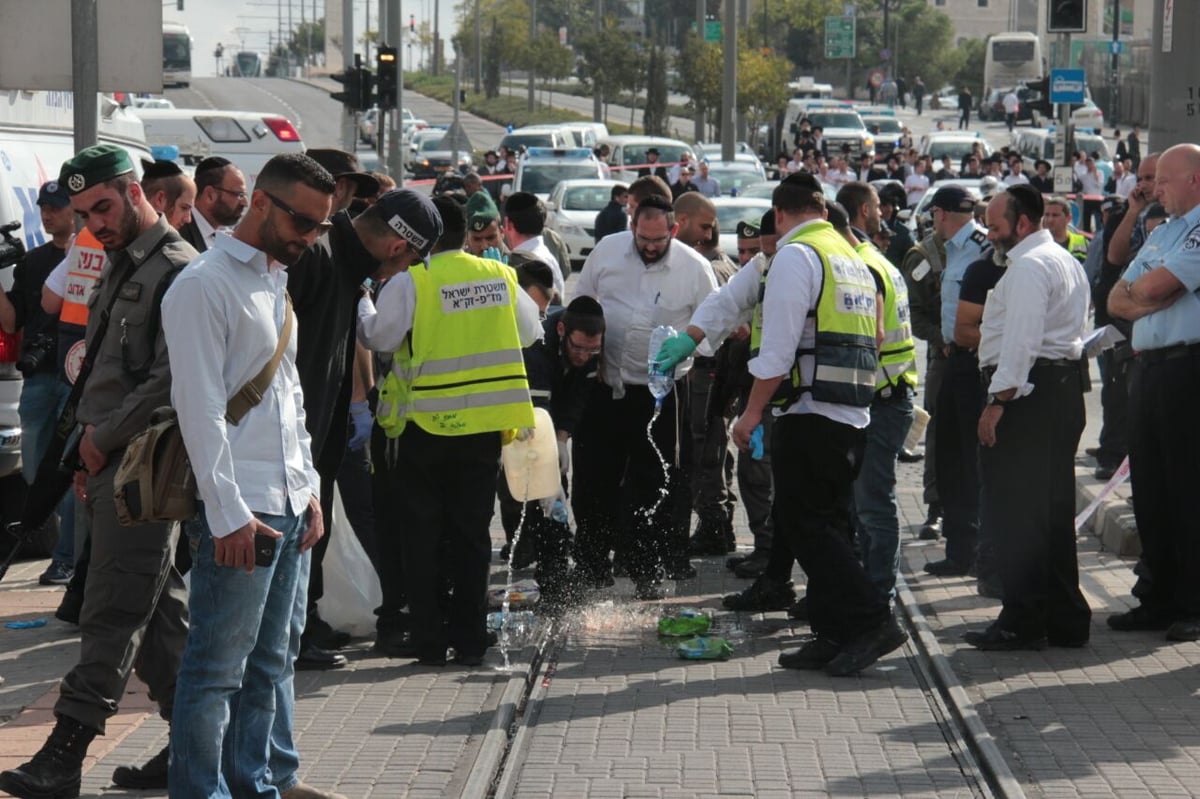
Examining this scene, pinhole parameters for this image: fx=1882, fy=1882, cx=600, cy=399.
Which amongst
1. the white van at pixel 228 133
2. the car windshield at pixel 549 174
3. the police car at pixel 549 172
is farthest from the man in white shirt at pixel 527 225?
the car windshield at pixel 549 174

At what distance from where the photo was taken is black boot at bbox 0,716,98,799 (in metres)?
6.00

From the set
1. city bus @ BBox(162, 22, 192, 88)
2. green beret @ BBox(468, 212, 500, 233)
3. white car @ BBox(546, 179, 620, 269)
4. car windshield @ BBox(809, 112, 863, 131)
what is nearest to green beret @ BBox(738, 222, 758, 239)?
green beret @ BBox(468, 212, 500, 233)

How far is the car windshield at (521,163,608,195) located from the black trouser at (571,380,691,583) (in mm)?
27524

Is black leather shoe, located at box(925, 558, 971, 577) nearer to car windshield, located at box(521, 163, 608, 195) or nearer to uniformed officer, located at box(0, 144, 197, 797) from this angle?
uniformed officer, located at box(0, 144, 197, 797)

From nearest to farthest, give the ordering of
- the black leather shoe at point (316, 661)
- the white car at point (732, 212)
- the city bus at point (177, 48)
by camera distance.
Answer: the black leather shoe at point (316, 661), the white car at point (732, 212), the city bus at point (177, 48)

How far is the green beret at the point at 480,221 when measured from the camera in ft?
32.9

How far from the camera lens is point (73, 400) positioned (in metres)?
6.50

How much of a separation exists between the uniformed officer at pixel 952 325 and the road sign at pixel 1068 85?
599 inches

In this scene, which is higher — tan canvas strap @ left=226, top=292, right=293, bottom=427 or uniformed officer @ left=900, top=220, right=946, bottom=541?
tan canvas strap @ left=226, top=292, right=293, bottom=427

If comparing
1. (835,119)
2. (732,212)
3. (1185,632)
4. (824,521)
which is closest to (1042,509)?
(1185,632)

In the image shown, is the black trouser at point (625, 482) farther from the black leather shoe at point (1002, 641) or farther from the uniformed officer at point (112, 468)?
the uniformed officer at point (112, 468)

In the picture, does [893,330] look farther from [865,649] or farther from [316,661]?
[316,661]

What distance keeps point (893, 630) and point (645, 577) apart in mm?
1886

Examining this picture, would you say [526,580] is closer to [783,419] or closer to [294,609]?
[783,419]
